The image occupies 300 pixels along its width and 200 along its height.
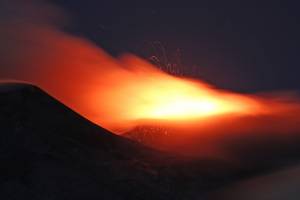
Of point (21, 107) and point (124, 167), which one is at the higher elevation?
point (21, 107)

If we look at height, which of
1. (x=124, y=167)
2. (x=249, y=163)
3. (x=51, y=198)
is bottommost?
(x=51, y=198)

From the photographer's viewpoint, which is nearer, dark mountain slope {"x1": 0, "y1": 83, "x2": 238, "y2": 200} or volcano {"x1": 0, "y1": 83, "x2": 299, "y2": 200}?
dark mountain slope {"x1": 0, "y1": 83, "x2": 238, "y2": 200}

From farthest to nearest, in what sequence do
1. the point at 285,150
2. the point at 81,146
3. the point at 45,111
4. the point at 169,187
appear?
the point at 285,150 → the point at 45,111 → the point at 81,146 → the point at 169,187

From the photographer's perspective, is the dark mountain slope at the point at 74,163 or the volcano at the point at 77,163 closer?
the dark mountain slope at the point at 74,163

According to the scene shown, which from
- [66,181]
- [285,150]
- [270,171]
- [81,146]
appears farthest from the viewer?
[285,150]

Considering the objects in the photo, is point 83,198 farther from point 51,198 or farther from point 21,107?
point 21,107

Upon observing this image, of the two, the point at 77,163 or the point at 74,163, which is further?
the point at 77,163

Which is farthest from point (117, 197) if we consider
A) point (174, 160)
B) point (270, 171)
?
point (270, 171)

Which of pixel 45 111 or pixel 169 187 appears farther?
pixel 45 111
